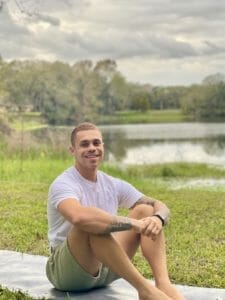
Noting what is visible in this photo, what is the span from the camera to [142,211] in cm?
295

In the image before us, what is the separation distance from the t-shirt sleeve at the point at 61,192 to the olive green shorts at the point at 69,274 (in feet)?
0.67

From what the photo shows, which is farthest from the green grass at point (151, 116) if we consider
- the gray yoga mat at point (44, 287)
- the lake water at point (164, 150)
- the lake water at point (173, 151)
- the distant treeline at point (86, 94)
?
the gray yoga mat at point (44, 287)

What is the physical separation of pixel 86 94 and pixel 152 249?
32.8 metres

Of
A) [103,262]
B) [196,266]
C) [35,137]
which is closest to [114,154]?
[35,137]

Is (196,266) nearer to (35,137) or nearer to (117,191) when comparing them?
(117,191)

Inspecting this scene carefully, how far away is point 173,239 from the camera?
4.89 m

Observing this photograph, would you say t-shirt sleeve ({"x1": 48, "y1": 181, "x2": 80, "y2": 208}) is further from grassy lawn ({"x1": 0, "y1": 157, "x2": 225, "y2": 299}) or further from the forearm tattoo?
grassy lawn ({"x1": 0, "y1": 157, "x2": 225, "y2": 299})

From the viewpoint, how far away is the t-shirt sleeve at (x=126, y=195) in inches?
120

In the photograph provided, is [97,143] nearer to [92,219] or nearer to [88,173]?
[88,173]

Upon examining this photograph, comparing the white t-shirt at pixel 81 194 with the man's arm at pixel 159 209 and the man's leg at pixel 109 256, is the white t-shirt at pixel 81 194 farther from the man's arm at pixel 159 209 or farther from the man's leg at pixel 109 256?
the man's leg at pixel 109 256

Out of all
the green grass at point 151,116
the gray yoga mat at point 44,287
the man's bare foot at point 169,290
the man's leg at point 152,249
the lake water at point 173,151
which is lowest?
the lake water at point 173,151

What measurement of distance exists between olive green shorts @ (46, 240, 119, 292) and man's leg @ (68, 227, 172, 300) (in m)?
0.06

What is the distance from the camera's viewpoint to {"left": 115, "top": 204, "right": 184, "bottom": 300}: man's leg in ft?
9.23

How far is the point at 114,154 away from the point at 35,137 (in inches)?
180
